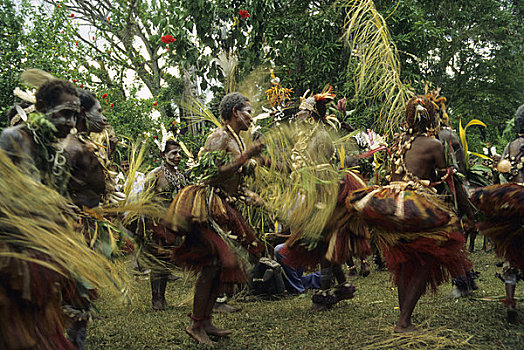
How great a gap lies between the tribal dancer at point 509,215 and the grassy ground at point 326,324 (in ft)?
1.38

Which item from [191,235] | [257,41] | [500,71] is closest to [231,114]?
[191,235]

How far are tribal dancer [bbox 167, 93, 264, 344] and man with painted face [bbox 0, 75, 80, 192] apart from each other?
3.71 ft

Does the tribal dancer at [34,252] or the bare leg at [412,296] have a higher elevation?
the tribal dancer at [34,252]

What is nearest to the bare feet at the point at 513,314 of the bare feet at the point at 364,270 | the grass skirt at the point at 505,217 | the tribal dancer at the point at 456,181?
the grass skirt at the point at 505,217

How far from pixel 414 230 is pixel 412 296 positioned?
0.55 meters

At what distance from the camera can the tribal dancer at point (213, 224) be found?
3908 millimetres

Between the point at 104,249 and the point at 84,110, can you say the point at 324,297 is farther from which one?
the point at 84,110

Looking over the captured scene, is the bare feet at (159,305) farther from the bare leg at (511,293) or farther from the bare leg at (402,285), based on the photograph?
the bare leg at (511,293)

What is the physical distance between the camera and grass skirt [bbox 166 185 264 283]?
3.89 meters

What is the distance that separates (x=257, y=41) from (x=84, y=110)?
3345 millimetres

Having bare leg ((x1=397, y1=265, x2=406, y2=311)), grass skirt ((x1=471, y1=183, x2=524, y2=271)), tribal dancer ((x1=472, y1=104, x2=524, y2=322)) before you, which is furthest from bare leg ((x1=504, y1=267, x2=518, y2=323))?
bare leg ((x1=397, y1=265, x2=406, y2=311))

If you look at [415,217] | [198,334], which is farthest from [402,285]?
[198,334]

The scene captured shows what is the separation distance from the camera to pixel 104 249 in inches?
125

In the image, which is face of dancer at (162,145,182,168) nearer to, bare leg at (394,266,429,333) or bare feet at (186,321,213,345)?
bare feet at (186,321,213,345)
